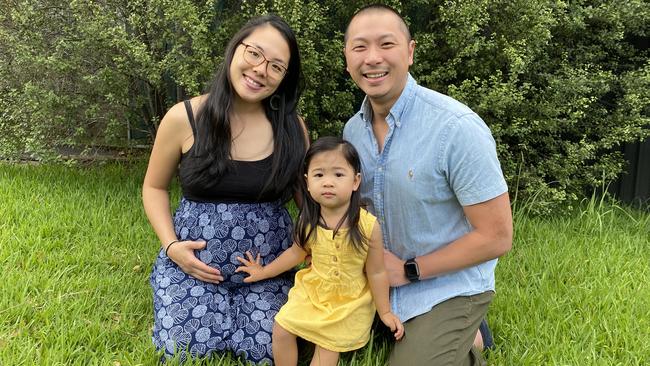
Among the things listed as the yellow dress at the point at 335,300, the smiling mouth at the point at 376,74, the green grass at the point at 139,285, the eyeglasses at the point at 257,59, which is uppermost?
the eyeglasses at the point at 257,59

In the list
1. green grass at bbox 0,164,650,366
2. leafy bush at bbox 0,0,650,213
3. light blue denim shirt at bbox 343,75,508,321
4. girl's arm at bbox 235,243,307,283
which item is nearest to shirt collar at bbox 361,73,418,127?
light blue denim shirt at bbox 343,75,508,321

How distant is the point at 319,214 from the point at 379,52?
2.37 feet

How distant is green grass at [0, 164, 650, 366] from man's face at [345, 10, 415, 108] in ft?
3.87

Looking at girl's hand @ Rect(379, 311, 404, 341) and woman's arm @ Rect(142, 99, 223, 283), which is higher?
woman's arm @ Rect(142, 99, 223, 283)

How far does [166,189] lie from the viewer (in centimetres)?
280

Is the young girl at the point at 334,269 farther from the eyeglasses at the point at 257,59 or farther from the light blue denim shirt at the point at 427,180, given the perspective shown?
the eyeglasses at the point at 257,59

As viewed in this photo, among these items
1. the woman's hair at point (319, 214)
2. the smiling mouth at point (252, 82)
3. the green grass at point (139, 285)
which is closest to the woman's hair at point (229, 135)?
the smiling mouth at point (252, 82)

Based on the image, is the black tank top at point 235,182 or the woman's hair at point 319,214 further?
the black tank top at point 235,182

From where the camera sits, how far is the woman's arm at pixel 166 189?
8.31 ft

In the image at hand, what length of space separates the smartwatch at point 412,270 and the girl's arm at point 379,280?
0.10m

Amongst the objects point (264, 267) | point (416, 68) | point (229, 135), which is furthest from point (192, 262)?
point (416, 68)

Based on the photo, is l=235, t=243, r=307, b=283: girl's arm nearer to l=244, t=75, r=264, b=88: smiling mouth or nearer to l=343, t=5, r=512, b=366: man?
l=343, t=5, r=512, b=366: man

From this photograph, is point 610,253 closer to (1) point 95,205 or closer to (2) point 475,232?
(2) point 475,232

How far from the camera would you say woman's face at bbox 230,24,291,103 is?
2504mm
